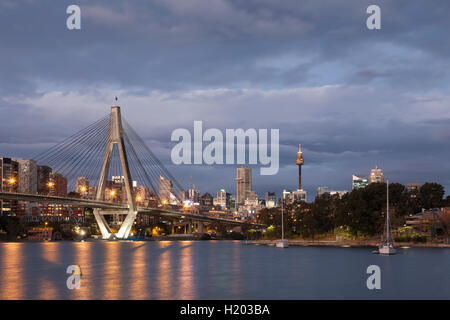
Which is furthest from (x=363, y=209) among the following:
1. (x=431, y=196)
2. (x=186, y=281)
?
(x=186, y=281)

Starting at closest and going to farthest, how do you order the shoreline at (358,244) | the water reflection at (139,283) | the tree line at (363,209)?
the water reflection at (139,283) < the shoreline at (358,244) < the tree line at (363,209)

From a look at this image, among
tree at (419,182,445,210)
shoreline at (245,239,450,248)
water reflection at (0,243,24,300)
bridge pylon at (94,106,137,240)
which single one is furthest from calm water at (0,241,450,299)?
tree at (419,182,445,210)

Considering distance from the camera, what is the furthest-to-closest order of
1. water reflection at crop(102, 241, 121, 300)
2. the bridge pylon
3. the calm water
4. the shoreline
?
the bridge pylon → the shoreline → the calm water → water reflection at crop(102, 241, 121, 300)

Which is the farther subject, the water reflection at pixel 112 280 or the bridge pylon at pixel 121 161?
the bridge pylon at pixel 121 161

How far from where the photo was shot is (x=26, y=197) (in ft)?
319

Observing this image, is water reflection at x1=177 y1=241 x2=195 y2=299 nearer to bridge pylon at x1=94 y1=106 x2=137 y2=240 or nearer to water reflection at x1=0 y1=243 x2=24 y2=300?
water reflection at x1=0 y1=243 x2=24 y2=300

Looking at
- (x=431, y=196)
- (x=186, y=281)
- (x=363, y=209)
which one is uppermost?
(x=431, y=196)

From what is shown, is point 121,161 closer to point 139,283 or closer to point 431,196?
point 139,283

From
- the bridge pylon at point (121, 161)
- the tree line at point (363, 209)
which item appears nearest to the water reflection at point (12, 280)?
the bridge pylon at point (121, 161)

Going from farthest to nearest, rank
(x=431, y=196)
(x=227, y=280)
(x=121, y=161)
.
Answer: (x=431, y=196) → (x=121, y=161) → (x=227, y=280)

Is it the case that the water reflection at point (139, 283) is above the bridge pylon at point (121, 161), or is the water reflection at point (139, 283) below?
below

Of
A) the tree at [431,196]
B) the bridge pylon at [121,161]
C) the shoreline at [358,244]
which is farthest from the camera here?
the tree at [431,196]

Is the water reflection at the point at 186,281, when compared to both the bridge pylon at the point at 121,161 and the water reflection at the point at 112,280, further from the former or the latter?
the bridge pylon at the point at 121,161
